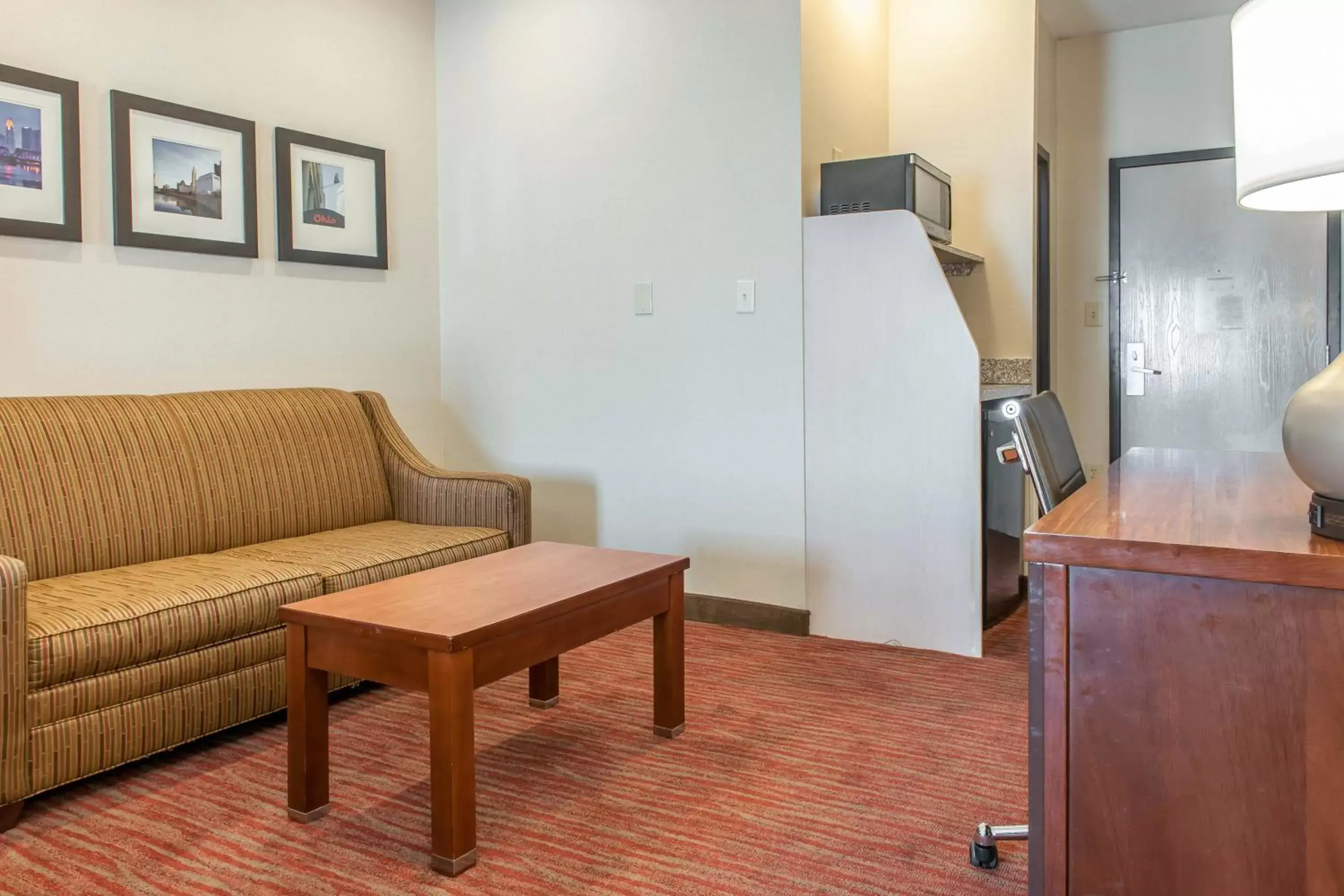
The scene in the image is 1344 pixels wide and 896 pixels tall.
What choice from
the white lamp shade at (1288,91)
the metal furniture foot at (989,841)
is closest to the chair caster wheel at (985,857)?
the metal furniture foot at (989,841)

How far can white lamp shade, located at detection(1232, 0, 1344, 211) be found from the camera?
3.31ft

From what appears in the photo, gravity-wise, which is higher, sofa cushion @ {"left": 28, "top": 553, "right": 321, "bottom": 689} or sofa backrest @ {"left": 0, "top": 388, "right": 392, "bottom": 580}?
sofa backrest @ {"left": 0, "top": 388, "right": 392, "bottom": 580}

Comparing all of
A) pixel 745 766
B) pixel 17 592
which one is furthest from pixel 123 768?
pixel 745 766

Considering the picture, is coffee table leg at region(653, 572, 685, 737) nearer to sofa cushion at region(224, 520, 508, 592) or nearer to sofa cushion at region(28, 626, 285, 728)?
sofa cushion at region(224, 520, 508, 592)

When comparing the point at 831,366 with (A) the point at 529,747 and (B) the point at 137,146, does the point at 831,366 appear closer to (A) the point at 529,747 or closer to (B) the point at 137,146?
(A) the point at 529,747

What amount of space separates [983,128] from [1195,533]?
3061 mm

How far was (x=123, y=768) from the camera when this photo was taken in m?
2.23

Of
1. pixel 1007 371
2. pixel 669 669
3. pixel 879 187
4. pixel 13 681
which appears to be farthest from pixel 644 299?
pixel 13 681

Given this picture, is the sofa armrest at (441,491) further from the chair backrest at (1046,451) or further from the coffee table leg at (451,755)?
the chair backrest at (1046,451)

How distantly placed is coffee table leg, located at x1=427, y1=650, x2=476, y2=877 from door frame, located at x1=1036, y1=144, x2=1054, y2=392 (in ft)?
10.2

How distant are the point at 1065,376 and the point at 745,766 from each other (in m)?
3.08

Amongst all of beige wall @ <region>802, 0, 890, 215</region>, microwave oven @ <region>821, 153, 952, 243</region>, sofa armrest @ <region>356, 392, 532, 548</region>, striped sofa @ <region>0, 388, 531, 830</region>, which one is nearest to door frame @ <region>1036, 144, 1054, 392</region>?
beige wall @ <region>802, 0, 890, 215</region>

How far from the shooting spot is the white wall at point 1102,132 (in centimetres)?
429

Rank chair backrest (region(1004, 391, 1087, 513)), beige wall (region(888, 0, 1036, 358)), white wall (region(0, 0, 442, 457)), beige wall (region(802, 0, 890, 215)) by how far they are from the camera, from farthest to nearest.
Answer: beige wall (region(888, 0, 1036, 358))
beige wall (region(802, 0, 890, 215))
white wall (region(0, 0, 442, 457))
chair backrest (region(1004, 391, 1087, 513))
